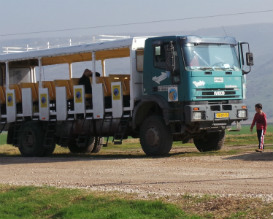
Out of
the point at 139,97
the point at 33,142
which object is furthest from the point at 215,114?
the point at 33,142

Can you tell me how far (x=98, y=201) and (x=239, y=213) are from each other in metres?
2.69

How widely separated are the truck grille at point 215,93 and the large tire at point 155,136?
1.31m

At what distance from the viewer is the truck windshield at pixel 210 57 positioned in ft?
74.3

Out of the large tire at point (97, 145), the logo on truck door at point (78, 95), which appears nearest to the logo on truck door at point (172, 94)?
the logo on truck door at point (78, 95)

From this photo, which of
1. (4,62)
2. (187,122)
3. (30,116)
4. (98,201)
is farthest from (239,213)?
(4,62)

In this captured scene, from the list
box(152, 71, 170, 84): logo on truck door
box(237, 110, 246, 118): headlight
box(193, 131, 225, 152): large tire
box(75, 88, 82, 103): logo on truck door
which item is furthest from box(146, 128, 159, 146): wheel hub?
box(75, 88, 82, 103): logo on truck door

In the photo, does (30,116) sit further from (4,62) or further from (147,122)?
(147,122)

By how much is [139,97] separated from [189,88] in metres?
1.96

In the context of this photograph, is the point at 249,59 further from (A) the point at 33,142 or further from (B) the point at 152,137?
(A) the point at 33,142

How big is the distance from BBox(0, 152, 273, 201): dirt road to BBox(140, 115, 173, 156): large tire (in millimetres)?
545

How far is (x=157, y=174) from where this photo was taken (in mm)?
17875

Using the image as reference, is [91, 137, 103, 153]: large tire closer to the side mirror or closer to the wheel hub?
the wheel hub

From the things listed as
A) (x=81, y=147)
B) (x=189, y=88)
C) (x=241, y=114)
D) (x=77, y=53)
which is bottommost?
(x=81, y=147)

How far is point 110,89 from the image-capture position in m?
25.0
